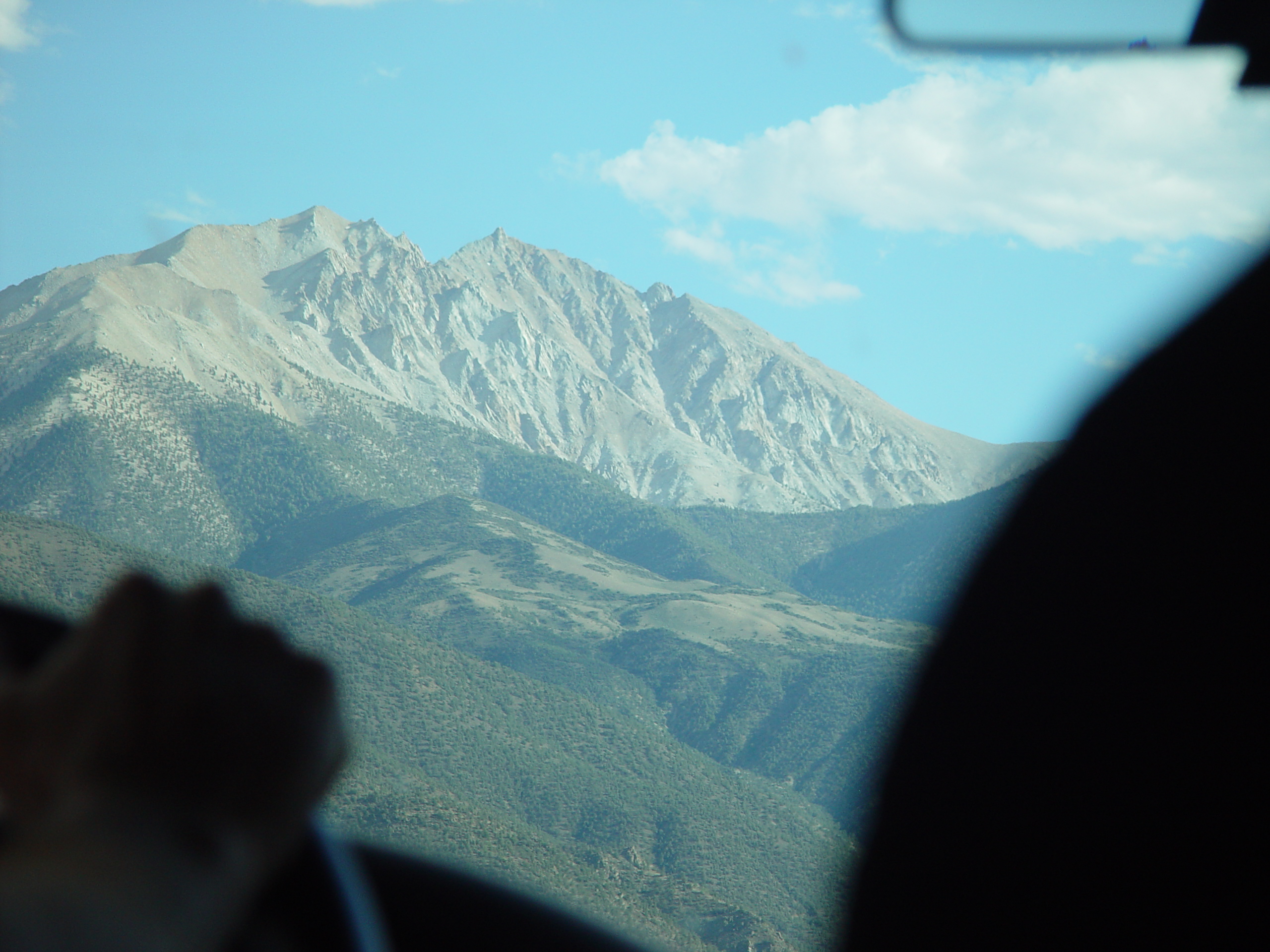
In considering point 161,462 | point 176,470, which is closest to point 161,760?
point 161,462

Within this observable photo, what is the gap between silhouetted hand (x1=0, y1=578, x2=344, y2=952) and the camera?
802 mm

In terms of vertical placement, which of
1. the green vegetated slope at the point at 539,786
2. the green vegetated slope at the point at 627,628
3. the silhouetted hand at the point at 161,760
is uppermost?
the silhouetted hand at the point at 161,760

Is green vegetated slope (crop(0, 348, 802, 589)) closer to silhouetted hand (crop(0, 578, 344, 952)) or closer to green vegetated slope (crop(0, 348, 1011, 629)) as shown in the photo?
green vegetated slope (crop(0, 348, 1011, 629))

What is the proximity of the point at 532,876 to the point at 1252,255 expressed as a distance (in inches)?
2528

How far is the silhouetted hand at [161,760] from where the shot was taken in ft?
2.63

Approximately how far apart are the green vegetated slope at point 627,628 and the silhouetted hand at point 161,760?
109 meters

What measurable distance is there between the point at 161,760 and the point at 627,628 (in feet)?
→ 508

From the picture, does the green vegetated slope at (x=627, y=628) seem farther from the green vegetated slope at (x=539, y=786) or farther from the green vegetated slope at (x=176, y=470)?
the green vegetated slope at (x=539, y=786)

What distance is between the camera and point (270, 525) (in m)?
182

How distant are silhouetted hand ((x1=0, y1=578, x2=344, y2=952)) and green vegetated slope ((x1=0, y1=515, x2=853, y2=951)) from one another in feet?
202

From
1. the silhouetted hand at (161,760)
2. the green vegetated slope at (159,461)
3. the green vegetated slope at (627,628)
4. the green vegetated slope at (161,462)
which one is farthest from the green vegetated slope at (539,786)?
the silhouetted hand at (161,760)

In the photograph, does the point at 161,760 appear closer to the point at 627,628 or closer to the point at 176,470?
the point at 627,628

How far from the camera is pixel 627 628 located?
154m

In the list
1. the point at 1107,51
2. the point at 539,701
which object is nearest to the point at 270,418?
the point at 539,701
